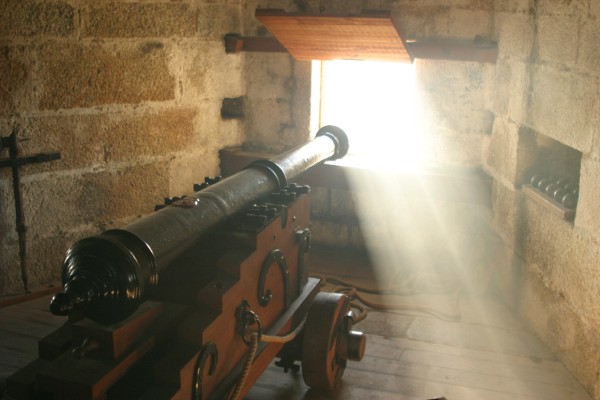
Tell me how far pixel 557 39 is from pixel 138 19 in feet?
7.11

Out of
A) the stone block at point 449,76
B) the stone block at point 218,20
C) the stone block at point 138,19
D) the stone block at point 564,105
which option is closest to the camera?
the stone block at point 564,105

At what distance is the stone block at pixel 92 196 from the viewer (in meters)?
3.65

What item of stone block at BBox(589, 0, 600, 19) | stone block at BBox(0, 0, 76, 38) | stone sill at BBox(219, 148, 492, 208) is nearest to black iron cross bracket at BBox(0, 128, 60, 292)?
stone block at BBox(0, 0, 76, 38)

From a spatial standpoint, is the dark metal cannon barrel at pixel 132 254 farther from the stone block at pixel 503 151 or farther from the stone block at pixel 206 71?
the stone block at pixel 206 71

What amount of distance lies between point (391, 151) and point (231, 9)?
134 centimetres

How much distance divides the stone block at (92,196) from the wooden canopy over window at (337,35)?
41.2 inches

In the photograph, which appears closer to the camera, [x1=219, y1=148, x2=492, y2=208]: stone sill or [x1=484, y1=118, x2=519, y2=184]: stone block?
[x1=484, y1=118, x2=519, y2=184]: stone block

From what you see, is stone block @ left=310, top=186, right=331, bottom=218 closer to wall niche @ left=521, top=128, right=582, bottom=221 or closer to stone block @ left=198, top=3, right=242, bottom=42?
stone block @ left=198, top=3, right=242, bottom=42

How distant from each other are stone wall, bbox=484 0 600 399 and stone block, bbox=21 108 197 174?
183cm

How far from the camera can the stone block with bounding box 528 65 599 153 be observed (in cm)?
288

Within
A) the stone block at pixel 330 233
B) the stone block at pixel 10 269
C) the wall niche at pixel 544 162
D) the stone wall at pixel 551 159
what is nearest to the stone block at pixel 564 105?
the stone wall at pixel 551 159

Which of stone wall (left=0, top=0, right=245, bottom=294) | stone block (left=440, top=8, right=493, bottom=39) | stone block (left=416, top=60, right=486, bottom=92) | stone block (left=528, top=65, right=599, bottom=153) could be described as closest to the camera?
stone block (left=528, top=65, right=599, bottom=153)

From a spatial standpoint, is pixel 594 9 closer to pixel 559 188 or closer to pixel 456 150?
pixel 559 188

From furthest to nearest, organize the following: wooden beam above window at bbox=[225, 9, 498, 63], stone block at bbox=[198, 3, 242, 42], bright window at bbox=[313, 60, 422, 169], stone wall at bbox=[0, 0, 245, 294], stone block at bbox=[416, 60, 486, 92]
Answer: bright window at bbox=[313, 60, 422, 169]
stone block at bbox=[198, 3, 242, 42]
stone block at bbox=[416, 60, 486, 92]
wooden beam above window at bbox=[225, 9, 498, 63]
stone wall at bbox=[0, 0, 245, 294]
